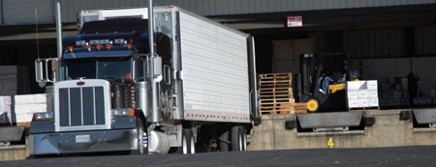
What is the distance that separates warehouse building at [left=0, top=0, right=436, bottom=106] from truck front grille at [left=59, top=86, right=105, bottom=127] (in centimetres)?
1234

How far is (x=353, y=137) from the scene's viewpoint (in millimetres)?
36625

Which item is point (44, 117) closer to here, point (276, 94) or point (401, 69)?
point (276, 94)

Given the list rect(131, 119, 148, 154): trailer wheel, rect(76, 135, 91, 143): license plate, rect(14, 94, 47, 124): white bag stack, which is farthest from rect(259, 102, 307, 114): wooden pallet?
rect(76, 135, 91, 143): license plate

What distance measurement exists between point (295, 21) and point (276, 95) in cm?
275

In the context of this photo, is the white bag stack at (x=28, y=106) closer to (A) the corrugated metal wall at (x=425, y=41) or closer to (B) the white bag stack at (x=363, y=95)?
(B) the white bag stack at (x=363, y=95)

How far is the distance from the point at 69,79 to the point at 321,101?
16.2 m

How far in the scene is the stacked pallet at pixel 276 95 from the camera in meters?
39.0

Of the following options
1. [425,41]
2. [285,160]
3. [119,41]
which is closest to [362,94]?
[425,41]

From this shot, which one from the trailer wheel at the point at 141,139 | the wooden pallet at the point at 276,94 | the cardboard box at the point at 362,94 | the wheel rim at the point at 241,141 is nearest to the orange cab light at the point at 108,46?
the trailer wheel at the point at 141,139

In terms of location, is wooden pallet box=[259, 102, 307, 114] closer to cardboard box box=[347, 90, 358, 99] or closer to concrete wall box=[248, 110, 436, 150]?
concrete wall box=[248, 110, 436, 150]

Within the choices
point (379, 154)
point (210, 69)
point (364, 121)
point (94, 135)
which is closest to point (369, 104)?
point (364, 121)

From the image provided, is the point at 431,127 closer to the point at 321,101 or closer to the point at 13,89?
the point at 321,101

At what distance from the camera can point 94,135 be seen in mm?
24656

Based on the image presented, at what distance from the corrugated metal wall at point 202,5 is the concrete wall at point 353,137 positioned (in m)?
3.92
